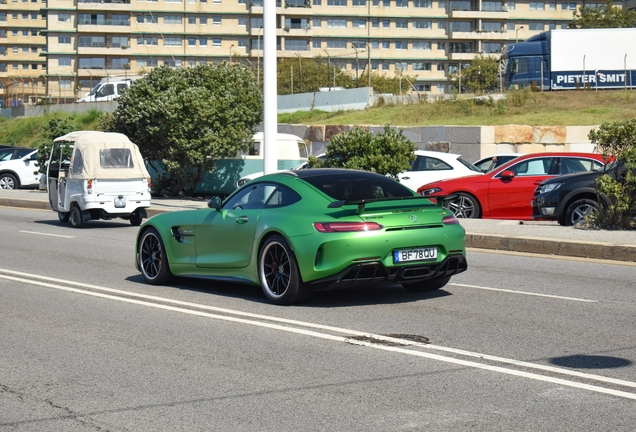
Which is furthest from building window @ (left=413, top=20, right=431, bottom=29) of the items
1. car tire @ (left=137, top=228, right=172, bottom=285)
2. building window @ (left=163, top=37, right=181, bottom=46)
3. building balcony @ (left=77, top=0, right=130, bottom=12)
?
car tire @ (left=137, top=228, right=172, bottom=285)

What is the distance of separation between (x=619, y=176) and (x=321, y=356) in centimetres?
1012

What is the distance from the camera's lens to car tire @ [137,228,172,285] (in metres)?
11.9

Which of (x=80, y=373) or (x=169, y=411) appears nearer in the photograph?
(x=169, y=411)

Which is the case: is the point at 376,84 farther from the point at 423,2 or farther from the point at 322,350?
the point at 322,350

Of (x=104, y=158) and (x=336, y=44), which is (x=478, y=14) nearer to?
(x=336, y=44)

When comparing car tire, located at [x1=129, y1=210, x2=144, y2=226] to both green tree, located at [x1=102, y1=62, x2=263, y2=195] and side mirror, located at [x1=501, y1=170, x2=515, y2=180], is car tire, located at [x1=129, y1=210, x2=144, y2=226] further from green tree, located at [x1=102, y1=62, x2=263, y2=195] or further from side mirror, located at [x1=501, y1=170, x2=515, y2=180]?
side mirror, located at [x1=501, y1=170, x2=515, y2=180]

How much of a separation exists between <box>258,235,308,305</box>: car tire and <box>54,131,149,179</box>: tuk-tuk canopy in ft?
39.6

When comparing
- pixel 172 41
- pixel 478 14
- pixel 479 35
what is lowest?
pixel 172 41

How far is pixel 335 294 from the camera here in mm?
11039

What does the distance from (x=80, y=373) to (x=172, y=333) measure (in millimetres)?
1630

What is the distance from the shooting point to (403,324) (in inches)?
355

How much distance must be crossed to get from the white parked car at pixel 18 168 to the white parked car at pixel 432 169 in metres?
17.1

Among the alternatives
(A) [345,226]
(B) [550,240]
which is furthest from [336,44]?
(A) [345,226]

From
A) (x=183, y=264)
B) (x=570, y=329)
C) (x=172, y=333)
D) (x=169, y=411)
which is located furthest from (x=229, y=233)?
(x=169, y=411)
